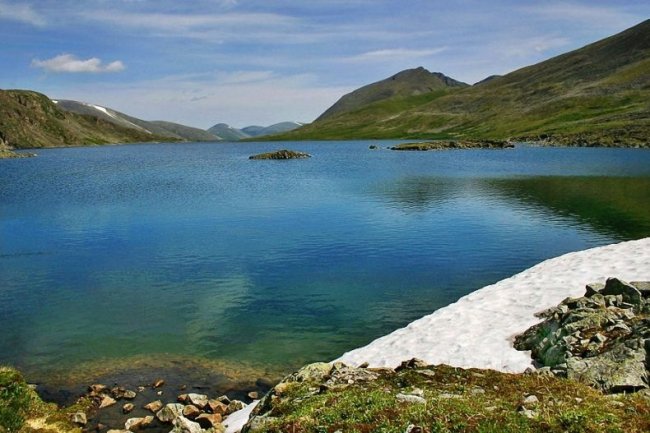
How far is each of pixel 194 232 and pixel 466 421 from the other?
52046 mm

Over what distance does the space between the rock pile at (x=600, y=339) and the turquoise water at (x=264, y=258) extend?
10.2 metres

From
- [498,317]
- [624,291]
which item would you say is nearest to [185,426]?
[498,317]

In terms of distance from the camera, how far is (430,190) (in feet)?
313

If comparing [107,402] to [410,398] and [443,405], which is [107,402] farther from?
[443,405]

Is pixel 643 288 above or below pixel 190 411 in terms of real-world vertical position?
above

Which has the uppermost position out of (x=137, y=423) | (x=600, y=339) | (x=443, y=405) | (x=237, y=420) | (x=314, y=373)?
(x=443, y=405)

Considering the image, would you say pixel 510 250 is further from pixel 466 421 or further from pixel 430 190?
pixel 430 190

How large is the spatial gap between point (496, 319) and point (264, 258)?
2518 centimetres

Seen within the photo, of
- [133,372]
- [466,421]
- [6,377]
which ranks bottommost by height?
[133,372]

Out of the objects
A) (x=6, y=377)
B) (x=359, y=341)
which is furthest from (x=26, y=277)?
(x=359, y=341)

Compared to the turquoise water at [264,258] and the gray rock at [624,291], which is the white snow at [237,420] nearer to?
the turquoise water at [264,258]

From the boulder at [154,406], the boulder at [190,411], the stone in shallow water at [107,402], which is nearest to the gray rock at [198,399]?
the boulder at [190,411]

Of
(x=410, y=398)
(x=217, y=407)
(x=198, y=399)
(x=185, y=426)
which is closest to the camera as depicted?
(x=410, y=398)

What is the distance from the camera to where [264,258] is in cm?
4922
